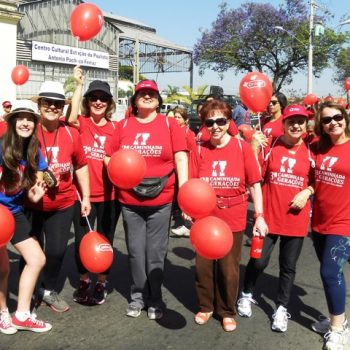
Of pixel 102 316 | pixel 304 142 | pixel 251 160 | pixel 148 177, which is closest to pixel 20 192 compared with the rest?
pixel 148 177

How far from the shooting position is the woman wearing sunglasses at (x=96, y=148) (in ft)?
13.4

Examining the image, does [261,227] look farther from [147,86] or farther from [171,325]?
[147,86]

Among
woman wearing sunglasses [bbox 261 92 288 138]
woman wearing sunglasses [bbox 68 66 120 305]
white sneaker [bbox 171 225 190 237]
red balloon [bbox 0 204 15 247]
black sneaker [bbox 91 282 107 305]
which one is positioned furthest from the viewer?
white sneaker [bbox 171 225 190 237]

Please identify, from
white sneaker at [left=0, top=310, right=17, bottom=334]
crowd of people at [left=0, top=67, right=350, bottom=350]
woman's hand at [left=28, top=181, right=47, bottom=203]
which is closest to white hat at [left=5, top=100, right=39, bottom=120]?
crowd of people at [left=0, top=67, right=350, bottom=350]

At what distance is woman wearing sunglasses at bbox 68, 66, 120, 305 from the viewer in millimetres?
4094

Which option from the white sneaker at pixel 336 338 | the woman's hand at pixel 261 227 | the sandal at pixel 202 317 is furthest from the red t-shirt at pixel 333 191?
the sandal at pixel 202 317

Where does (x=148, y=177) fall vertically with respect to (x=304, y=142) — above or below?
below

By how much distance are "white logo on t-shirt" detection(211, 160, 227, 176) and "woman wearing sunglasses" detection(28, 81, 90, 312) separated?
117cm

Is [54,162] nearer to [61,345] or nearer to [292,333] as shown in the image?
[61,345]

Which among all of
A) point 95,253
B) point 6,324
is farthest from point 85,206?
point 6,324

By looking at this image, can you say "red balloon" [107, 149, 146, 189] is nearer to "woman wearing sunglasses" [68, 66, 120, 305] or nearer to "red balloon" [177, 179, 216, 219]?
"red balloon" [177, 179, 216, 219]

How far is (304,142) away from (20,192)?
2.33 metres

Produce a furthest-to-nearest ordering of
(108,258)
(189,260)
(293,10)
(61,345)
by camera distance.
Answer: (293,10), (189,260), (108,258), (61,345)

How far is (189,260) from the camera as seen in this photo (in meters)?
5.55
